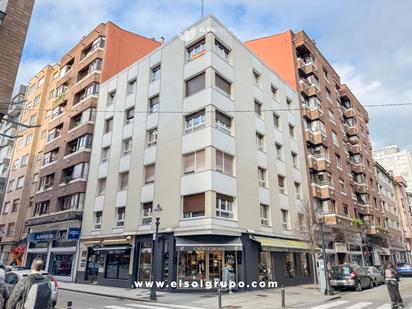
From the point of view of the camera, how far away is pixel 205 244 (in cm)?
1695

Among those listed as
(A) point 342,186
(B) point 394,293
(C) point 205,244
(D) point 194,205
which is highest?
(A) point 342,186

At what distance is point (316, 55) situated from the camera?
35219 mm

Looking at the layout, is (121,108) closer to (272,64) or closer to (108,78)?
(108,78)

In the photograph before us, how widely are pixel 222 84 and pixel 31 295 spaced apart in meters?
17.7

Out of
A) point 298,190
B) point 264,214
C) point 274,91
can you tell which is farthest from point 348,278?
point 274,91

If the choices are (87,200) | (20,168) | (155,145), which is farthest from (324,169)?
(20,168)

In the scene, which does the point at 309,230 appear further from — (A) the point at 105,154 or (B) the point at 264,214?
(A) the point at 105,154

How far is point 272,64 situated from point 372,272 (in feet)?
67.1

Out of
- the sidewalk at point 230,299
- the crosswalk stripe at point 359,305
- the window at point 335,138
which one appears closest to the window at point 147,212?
the sidewalk at point 230,299

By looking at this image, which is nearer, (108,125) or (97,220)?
(97,220)

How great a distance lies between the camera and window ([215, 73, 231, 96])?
66.6 feet

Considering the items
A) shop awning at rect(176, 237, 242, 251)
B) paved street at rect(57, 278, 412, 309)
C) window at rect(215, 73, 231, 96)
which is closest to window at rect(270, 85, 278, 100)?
window at rect(215, 73, 231, 96)

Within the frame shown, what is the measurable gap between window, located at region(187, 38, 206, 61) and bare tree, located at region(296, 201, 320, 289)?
44.2 ft

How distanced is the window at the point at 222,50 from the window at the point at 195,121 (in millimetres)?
4599
